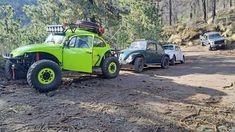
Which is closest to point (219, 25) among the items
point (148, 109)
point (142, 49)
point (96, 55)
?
point (142, 49)

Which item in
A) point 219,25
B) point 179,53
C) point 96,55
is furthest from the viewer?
point 219,25

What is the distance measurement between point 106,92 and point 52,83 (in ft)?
5.46

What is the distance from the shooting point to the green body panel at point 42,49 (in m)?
10.6

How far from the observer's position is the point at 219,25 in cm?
4809

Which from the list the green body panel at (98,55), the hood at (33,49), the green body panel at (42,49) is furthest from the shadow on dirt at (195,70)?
the hood at (33,49)

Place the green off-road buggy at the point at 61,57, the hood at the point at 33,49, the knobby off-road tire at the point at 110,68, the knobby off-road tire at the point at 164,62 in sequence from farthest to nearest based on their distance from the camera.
Answer: the knobby off-road tire at the point at 164,62 → the knobby off-road tire at the point at 110,68 → the hood at the point at 33,49 → the green off-road buggy at the point at 61,57

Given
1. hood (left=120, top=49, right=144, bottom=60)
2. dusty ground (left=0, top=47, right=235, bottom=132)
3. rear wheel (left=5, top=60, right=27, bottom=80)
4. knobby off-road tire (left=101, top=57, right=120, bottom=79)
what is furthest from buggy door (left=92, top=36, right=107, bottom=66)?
hood (left=120, top=49, right=144, bottom=60)

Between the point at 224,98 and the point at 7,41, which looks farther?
the point at 7,41

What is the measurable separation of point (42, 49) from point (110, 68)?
333cm

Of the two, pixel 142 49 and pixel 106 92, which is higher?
pixel 142 49

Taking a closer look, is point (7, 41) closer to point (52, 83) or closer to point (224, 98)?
point (52, 83)

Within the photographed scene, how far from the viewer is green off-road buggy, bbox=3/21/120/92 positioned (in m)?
10.2

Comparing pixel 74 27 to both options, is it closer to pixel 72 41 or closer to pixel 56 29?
pixel 56 29

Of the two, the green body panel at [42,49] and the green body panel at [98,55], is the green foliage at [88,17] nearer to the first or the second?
the green body panel at [98,55]
